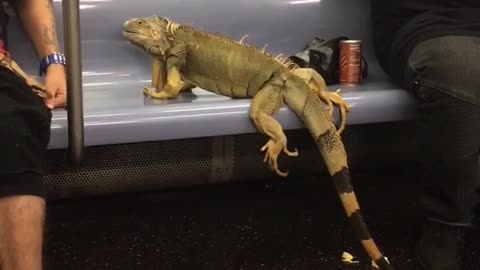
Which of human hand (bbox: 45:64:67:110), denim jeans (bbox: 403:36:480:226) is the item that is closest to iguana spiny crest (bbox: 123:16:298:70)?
human hand (bbox: 45:64:67:110)

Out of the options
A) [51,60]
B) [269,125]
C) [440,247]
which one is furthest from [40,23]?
[440,247]

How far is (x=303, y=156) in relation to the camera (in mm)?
2115

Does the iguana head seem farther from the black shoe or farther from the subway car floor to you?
the black shoe

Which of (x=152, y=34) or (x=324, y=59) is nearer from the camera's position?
(x=152, y=34)

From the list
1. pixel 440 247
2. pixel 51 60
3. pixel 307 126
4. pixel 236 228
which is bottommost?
pixel 236 228

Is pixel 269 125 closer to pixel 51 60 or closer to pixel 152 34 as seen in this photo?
pixel 152 34

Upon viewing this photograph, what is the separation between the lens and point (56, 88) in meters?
1.54

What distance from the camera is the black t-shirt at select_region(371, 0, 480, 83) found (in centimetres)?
173

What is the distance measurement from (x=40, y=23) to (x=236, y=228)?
2.44 ft

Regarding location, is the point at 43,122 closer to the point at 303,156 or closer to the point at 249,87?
the point at 249,87

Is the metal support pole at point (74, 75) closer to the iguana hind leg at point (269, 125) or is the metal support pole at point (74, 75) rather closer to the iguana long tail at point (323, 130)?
the iguana hind leg at point (269, 125)

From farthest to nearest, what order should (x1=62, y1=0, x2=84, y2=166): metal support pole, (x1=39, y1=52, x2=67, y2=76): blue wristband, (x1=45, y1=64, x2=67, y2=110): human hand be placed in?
(x1=39, y1=52, x2=67, y2=76): blue wristband
(x1=45, y1=64, x2=67, y2=110): human hand
(x1=62, y1=0, x2=84, y2=166): metal support pole

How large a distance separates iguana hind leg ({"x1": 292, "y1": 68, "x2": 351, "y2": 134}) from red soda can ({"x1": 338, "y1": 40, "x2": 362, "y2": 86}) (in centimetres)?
18

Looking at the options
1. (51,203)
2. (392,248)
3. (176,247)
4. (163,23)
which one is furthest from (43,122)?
(392,248)
